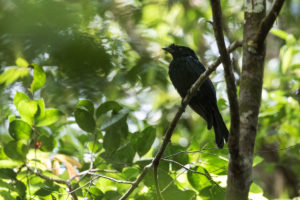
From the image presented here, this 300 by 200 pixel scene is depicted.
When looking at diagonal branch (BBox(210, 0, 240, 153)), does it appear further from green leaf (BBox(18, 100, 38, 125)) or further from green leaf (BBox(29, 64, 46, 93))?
green leaf (BBox(18, 100, 38, 125))

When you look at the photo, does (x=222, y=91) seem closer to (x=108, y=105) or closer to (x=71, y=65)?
(x=108, y=105)

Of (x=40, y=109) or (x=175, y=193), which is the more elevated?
(x=40, y=109)

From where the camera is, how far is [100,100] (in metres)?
1.23

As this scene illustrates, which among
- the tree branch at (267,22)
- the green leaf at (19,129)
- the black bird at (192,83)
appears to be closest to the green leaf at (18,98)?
the green leaf at (19,129)

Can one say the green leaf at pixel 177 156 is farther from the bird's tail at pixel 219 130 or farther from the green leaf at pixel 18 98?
the green leaf at pixel 18 98

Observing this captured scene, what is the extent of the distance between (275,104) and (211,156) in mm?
1748

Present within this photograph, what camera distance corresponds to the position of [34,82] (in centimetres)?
181

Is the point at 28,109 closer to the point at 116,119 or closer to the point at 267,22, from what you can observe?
the point at 116,119

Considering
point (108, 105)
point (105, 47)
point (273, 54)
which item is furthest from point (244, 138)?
point (273, 54)

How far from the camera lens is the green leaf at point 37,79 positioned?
5.20ft

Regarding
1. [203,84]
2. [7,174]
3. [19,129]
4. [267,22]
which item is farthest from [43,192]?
[203,84]

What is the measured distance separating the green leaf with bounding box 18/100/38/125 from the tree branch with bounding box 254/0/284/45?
51.7 inches

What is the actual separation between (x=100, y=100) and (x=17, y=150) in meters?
1.45

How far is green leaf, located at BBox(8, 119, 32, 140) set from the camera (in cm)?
241
